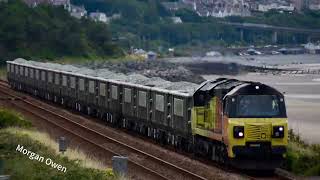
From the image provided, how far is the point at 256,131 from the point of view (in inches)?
1122

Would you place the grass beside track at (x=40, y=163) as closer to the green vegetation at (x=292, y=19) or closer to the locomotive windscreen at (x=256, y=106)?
the locomotive windscreen at (x=256, y=106)

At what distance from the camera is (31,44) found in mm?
135625

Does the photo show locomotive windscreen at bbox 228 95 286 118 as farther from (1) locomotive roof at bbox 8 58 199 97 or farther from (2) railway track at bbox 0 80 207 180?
(1) locomotive roof at bbox 8 58 199 97

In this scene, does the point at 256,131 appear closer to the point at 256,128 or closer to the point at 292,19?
the point at 256,128

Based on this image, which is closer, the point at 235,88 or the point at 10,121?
the point at 235,88

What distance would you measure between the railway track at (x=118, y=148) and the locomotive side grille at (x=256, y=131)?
2005 millimetres

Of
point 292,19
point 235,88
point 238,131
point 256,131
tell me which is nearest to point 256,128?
point 256,131

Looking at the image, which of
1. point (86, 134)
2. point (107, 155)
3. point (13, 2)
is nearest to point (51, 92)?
point (86, 134)

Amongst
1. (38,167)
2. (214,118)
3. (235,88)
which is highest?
(235,88)

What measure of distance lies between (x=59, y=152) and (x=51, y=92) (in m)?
35.7

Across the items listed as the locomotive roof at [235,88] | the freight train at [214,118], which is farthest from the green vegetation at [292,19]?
the locomotive roof at [235,88]

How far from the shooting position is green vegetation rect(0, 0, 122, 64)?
13150 centimetres

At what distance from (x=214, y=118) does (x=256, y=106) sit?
179 centimetres

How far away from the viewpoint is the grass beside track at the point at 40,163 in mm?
23450
